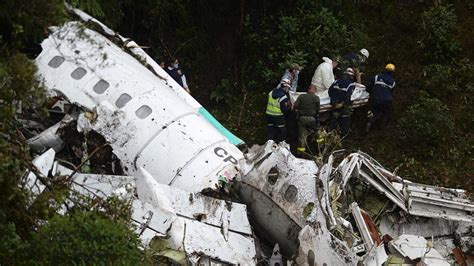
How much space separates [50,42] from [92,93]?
1303 millimetres

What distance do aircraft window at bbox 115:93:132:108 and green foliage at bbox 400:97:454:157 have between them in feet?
17.3

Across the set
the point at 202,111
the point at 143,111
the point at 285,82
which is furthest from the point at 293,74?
the point at 143,111

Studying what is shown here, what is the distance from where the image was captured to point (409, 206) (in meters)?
11.0

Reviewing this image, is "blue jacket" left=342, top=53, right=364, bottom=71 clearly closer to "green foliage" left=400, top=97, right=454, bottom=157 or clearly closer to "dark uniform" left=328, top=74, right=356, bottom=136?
"dark uniform" left=328, top=74, right=356, bottom=136

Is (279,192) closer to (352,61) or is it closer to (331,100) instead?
(331,100)

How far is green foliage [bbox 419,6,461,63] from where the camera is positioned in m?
16.0

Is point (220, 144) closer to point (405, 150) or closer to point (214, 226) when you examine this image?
Answer: point (214, 226)

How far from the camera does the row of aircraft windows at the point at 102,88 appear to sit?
1180cm

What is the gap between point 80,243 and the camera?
732cm

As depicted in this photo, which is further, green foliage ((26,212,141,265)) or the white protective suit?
the white protective suit

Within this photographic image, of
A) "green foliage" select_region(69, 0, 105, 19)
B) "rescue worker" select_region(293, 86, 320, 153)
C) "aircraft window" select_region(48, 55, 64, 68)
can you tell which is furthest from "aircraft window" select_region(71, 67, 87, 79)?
"rescue worker" select_region(293, 86, 320, 153)

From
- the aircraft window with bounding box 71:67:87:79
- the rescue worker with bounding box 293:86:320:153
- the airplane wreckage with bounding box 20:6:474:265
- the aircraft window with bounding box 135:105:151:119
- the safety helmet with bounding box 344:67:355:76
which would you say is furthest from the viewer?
the safety helmet with bounding box 344:67:355:76

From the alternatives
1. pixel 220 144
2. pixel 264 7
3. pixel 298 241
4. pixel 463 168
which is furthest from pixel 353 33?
pixel 298 241

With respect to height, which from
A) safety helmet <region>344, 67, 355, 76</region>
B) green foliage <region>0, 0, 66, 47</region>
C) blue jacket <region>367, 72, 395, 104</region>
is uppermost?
green foliage <region>0, 0, 66, 47</region>
